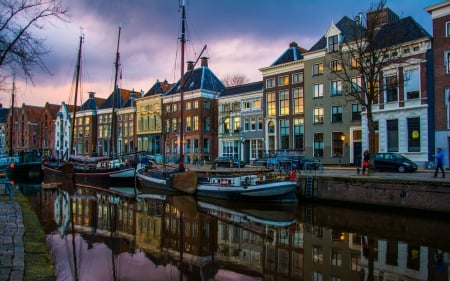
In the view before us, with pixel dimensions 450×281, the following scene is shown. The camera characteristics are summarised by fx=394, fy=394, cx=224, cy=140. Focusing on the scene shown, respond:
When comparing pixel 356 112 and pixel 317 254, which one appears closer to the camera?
pixel 317 254

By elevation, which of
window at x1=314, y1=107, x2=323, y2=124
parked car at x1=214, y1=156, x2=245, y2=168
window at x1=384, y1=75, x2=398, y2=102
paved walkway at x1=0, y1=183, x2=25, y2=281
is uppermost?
window at x1=384, y1=75, x2=398, y2=102

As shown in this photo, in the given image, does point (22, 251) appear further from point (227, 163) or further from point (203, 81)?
point (203, 81)

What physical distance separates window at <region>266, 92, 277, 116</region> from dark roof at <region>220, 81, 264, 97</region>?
2.71 meters

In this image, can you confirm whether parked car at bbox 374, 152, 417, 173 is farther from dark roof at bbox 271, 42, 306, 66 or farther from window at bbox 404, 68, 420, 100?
dark roof at bbox 271, 42, 306, 66

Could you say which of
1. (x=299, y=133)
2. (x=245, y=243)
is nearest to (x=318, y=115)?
(x=299, y=133)

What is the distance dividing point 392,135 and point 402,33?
364 inches

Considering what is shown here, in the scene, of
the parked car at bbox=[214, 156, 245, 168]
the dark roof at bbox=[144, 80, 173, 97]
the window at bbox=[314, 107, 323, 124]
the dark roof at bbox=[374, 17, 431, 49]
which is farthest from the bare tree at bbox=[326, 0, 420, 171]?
the dark roof at bbox=[144, 80, 173, 97]

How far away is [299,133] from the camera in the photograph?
45.2 m

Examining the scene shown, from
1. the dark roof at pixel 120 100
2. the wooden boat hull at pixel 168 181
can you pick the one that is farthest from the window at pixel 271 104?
the dark roof at pixel 120 100

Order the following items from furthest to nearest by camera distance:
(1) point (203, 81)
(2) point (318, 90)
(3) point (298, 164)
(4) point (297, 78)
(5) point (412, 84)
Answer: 1. (1) point (203, 81)
2. (4) point (297, 78)
3. (2) point (318, 90)
4. (5) point (412, 84)
5. (3) point (298, 164)

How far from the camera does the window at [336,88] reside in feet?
135

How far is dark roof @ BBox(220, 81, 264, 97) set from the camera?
5147 centimetres

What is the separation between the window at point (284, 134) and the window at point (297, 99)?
76.9 inches

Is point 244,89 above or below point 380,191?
above
